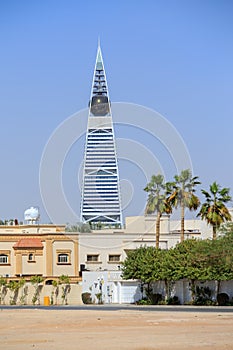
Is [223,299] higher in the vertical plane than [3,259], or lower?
lower

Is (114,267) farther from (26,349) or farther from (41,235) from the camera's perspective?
(26,349)

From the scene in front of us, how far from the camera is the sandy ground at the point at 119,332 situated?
102 ft

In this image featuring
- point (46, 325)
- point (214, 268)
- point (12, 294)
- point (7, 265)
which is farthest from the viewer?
point (7, 265)

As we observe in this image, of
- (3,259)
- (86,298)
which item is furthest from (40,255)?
(86,298)

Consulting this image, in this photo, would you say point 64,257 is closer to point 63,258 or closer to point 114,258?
point 63,258

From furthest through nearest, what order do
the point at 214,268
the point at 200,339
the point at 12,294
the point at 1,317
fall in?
the point at 12,294, the point at 214,268, the point at 1,317, the point at 200,339

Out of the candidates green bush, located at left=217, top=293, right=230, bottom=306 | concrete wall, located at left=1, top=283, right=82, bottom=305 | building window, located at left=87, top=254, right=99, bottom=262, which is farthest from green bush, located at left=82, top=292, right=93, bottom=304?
green bush, located at left=217, top=293, right=230, bottom=306

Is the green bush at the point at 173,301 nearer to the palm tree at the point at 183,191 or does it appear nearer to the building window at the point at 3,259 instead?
the palm tree at the point at 183,191

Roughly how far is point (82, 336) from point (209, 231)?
2683 inches

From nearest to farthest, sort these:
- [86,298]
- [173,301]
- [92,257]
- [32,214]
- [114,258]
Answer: [173,301] → [86,298] → [92,257] → [114,258] → [32,214]

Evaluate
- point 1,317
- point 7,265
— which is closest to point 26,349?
point 1,317

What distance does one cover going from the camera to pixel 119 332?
36500mm

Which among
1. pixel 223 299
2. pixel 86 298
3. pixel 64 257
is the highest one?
pixel 64 257

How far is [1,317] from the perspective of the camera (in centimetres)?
5053
